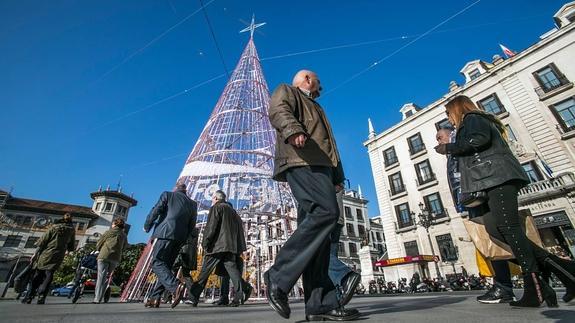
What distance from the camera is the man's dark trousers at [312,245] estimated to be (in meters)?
1.60

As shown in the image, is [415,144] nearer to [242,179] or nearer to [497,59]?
[497,59]

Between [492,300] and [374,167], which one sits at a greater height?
[374,167]

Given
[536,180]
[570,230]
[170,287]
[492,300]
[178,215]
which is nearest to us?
[492,300]

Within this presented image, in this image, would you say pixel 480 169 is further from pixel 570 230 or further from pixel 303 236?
pixel 570 230

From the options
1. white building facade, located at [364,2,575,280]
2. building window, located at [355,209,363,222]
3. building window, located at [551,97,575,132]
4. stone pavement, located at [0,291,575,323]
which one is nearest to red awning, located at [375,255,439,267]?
white building facade, located at [364,2,575,280]

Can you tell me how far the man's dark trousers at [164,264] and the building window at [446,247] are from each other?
18.6m

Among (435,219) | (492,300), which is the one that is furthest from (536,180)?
(492,300)

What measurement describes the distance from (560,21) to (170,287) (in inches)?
1030

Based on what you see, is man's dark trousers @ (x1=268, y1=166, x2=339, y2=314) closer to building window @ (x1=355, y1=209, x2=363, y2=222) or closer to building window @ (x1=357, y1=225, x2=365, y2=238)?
building window @ (x1=357, y1=225, x2=365, y2=238)

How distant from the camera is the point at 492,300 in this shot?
2.35 metres

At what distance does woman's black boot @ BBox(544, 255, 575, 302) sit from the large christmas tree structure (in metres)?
5.01

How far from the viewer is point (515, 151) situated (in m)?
13.4

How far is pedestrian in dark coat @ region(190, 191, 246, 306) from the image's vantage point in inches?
148

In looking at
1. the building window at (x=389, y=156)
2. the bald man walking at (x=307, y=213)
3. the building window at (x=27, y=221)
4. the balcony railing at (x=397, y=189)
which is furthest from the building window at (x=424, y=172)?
the building window at (x=27, y=221)
